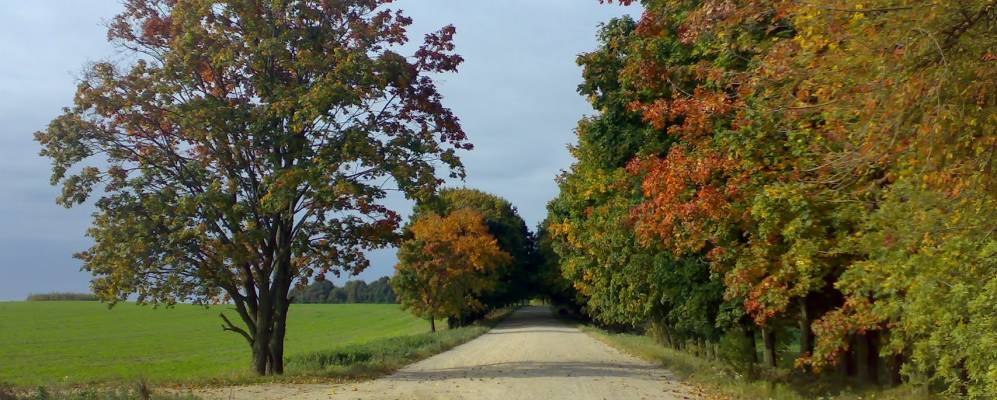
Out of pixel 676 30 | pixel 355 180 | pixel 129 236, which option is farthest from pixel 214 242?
pixel 676 30

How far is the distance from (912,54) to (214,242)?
55.9 feet

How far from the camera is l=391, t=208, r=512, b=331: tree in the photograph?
180 ft

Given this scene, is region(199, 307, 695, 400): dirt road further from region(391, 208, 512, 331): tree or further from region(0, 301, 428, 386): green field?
region(391, 208, 512, 331): tree

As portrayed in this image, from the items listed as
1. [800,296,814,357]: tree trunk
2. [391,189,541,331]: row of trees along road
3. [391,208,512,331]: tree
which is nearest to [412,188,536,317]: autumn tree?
[391,189,541,331]: row of trees along road

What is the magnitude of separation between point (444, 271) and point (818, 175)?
4609cm

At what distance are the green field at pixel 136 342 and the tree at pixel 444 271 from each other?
5.30 m

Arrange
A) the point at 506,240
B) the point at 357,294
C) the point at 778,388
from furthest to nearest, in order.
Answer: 1. the point at 357,294
2. the point at 506,240
3. the point at 778,388

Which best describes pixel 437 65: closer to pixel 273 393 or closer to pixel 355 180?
pixel 355 180

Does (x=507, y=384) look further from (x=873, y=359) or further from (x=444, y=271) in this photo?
(x=444, y=271)

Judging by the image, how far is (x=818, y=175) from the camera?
9.90m

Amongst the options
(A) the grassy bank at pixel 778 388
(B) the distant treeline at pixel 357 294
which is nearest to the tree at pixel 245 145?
(A) the grassy bank at pixel 778 388

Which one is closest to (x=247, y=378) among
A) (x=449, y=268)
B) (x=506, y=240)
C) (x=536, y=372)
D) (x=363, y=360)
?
(x=363, y=360)

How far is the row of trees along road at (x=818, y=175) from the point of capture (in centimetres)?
610

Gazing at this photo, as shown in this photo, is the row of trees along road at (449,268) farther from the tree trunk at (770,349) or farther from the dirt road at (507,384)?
the tree trunk at (770,349)
